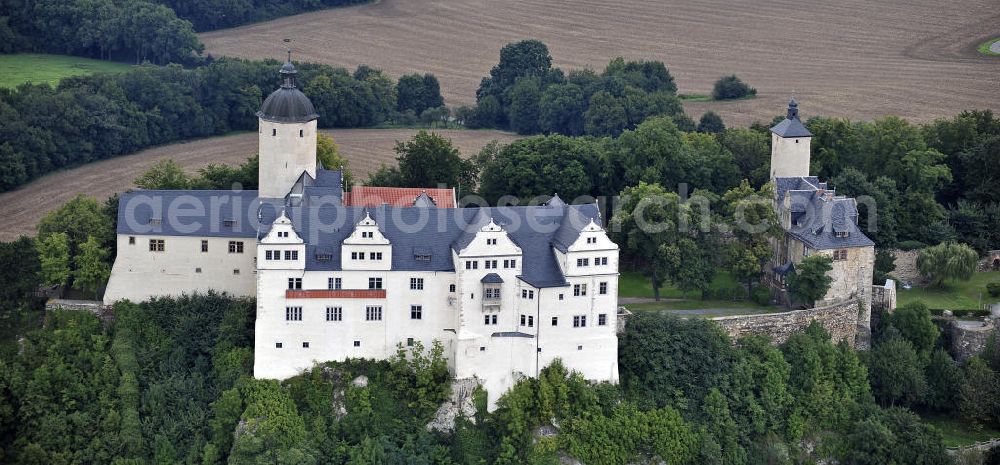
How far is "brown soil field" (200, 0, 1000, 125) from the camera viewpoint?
11569 cm

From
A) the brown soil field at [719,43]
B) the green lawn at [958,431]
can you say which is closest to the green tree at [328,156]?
the green lawn at [958,431]

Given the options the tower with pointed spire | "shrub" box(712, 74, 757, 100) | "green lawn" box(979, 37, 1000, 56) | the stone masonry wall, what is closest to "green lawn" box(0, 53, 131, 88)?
"shrub" box(712, 74, 757, 100)

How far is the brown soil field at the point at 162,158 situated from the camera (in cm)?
9606

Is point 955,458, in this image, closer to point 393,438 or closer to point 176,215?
point 393,438

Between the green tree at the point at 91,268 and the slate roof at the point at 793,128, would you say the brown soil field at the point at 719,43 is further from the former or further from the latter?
the green tree at the point at 91,268

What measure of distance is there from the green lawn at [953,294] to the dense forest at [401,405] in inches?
365

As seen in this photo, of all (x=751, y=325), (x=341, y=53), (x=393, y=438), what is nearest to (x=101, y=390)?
(x=393, y=438)

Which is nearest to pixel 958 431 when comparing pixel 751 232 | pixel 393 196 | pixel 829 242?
pixel 829 242

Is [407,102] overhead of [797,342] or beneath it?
overhead

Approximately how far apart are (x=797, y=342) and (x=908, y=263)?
13747mm

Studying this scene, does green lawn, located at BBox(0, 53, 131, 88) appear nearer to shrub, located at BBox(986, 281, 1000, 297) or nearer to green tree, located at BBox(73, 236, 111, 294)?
green tree, located at BBox(73, 236, 111, 294)

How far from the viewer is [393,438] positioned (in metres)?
70.4

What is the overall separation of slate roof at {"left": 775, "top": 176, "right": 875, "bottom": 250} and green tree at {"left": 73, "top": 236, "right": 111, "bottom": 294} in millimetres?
33629

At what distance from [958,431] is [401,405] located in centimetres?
2836
